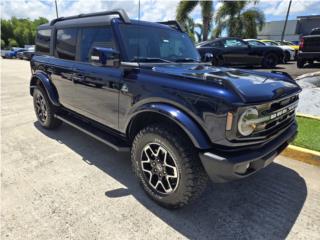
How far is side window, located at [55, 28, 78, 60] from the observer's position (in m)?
4.00

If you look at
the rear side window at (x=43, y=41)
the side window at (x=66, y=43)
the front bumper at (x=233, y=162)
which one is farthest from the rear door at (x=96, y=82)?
the front bumper at (x=233, y=162)

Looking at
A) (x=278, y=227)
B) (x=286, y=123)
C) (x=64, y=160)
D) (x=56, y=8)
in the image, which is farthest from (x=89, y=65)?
(x=56, y=8)

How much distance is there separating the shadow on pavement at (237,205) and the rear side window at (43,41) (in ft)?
7.92

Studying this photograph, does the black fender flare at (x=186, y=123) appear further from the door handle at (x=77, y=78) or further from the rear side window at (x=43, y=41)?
the rear side window at (x=43, y=41)

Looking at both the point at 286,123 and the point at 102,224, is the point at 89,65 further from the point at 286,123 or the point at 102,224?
Answer: the point at 286,123

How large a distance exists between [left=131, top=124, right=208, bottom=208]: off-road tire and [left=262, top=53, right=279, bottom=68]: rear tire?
1173 cm

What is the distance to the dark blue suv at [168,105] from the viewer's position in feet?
7.29

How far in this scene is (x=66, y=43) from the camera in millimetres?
4211

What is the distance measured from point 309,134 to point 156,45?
9.47 ft

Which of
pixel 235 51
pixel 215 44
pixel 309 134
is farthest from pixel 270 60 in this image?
pixel 309 134

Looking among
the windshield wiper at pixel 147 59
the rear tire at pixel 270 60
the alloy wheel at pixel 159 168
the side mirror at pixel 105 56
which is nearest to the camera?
the alloy wheel at pixel 159 168

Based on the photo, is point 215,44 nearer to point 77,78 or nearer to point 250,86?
point 77,78

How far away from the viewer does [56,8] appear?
117ft

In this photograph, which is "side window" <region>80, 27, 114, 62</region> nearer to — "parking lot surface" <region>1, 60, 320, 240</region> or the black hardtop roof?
the black hardtop roof
